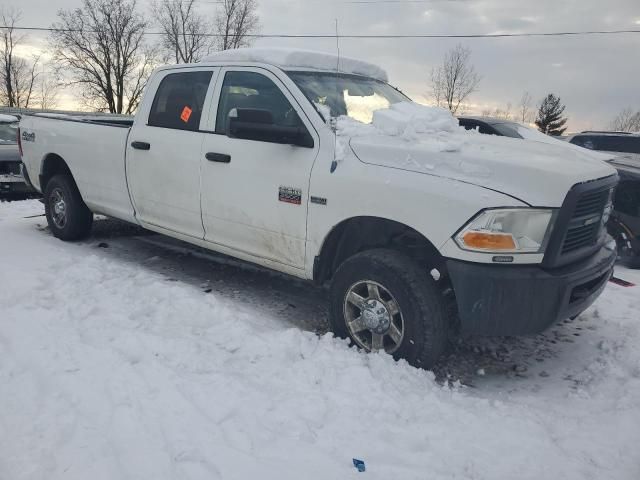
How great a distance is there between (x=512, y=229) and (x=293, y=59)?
226cm

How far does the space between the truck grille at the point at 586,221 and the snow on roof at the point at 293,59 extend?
2308 millimetres

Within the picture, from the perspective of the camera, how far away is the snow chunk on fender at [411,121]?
3.49 m

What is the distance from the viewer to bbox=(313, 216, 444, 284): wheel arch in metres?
3.27

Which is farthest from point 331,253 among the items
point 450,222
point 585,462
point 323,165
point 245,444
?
point 585,462

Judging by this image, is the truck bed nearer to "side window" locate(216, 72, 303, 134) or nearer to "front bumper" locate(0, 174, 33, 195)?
"side window" locate(216, 72, 303, 134)

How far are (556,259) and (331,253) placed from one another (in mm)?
1476

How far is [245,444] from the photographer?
98.9 inches

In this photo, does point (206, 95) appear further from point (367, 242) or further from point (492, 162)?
point (492, 162)

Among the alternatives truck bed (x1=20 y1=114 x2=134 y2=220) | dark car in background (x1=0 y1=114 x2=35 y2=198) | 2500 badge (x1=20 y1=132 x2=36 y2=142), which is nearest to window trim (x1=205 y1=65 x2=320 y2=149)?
truck bed (x1=20 y1=114 x2=134 y2=220)

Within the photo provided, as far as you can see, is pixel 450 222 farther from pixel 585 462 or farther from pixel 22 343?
pixel 22 343

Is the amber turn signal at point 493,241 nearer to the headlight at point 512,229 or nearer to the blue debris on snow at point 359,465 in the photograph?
the headlight at point 512,229

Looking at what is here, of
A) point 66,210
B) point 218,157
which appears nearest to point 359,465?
point 218,157

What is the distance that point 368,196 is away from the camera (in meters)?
3.23

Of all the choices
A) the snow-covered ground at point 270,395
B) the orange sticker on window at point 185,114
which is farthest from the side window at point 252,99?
the snow-covered ground at point 270,395
